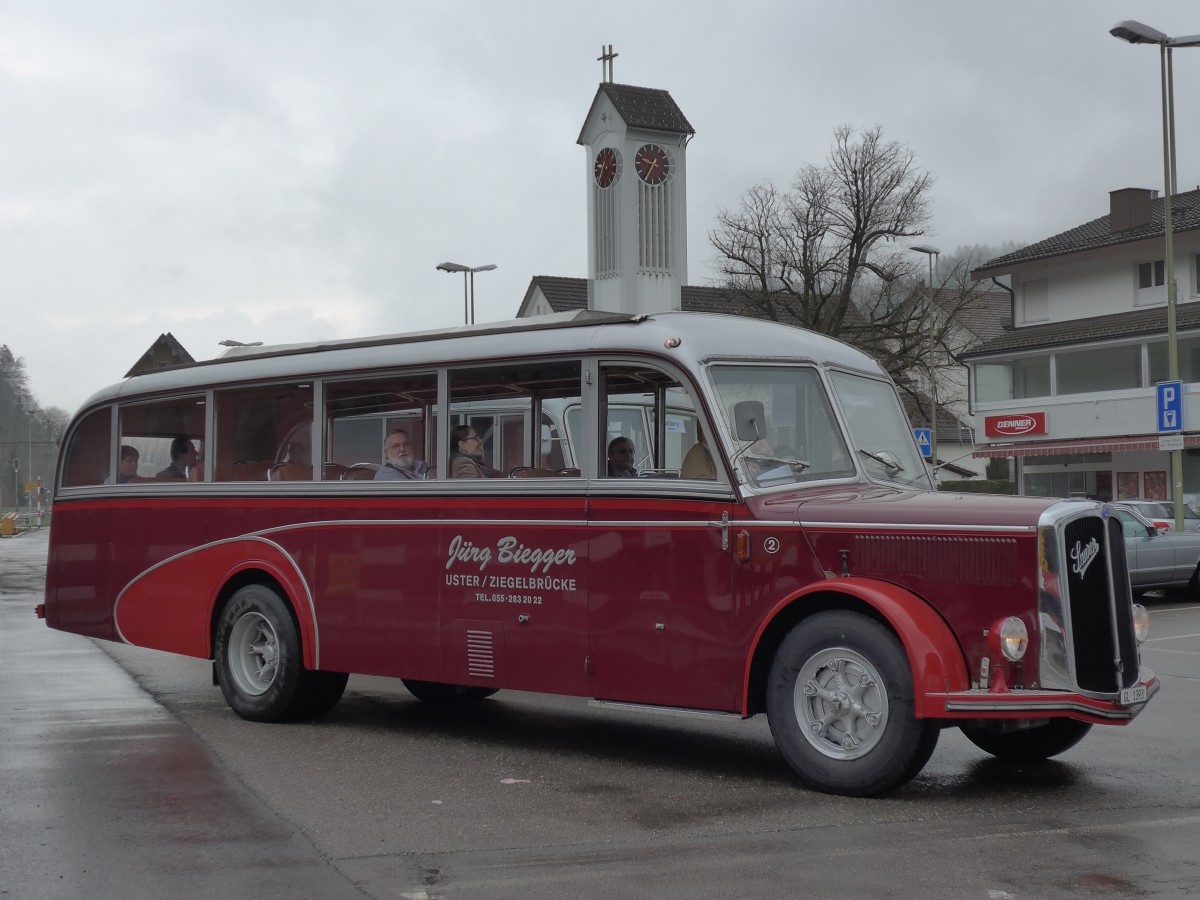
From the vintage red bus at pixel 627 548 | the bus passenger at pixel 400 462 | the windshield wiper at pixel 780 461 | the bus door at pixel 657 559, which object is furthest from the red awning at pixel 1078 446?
the bus door at pixel 657 559

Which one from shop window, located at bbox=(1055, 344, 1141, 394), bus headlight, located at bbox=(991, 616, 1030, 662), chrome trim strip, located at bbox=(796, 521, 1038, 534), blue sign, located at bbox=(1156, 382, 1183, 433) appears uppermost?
shop window, located at bbox=(1055, 344, 1141, 394)

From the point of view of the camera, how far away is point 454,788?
7.82m

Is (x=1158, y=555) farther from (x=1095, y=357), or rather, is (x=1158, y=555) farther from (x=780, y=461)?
(x=1095, y=357)

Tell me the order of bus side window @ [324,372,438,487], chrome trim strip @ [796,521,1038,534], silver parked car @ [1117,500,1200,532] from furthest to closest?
silver parked car @ [1117,500,1200,532], bus side window @ [324,372,438,487], chrome trim strip @ [796,521,1038,534]

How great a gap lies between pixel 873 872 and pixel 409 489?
4637 mm

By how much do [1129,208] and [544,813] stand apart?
4983 centimetres

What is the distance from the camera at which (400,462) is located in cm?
981

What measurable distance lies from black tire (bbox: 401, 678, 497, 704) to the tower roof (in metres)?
54.9

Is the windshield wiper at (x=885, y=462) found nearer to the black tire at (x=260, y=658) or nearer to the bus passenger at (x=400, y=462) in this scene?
the bus passenger at (x=400, y=462)

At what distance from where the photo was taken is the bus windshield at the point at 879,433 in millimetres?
8477

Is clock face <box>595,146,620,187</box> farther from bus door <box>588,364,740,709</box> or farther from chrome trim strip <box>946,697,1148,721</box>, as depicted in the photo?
chrome trim strip <box>946,697,1148,721</box>

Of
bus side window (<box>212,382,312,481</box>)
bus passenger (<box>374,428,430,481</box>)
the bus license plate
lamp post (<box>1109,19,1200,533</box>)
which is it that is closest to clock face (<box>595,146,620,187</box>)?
lamp post (<box>1109,19,1200,533</box>)

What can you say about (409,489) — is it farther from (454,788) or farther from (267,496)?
(454,788)

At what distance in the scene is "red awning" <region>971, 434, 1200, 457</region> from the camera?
148 feet
